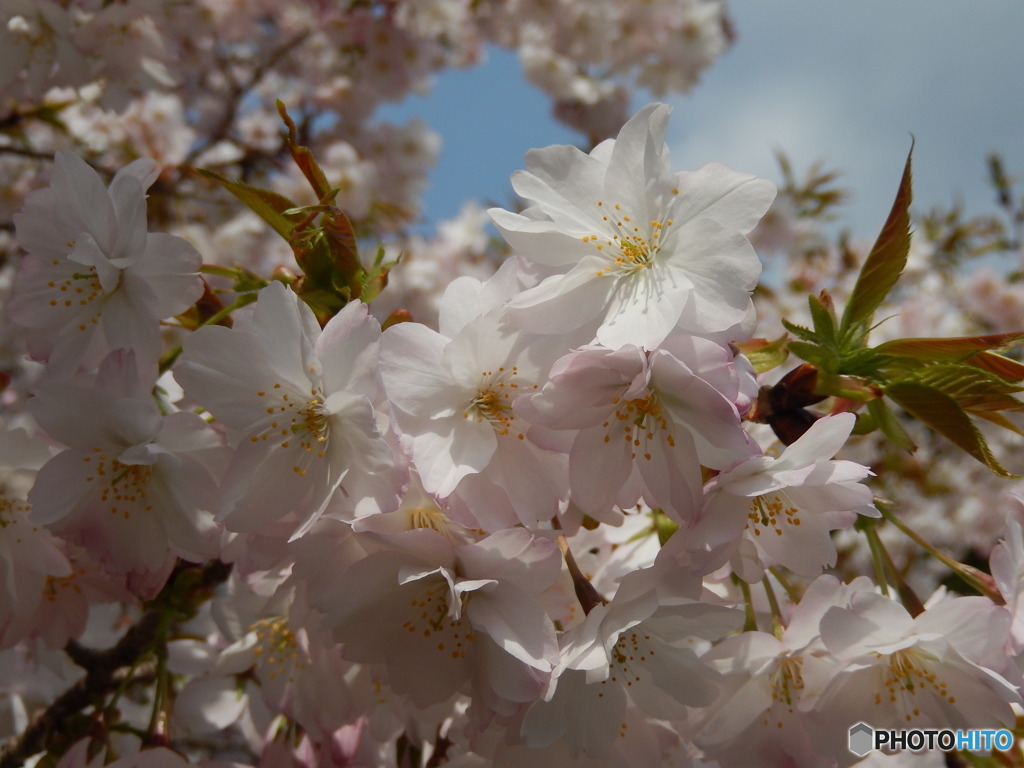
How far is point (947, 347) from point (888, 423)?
112 mm

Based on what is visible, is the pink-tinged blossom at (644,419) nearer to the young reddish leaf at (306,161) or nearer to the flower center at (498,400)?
the flower center at (498,400)

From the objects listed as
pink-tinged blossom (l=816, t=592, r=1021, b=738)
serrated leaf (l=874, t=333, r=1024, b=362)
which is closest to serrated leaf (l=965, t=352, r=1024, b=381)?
serrated leaf (l=874, t=333, r=1024, b=362)

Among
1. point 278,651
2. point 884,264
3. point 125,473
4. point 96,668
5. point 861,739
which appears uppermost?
point 884,264

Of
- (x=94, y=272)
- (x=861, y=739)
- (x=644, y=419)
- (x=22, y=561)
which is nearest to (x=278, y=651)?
(x=22, y=561)

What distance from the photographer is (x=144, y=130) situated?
388 cm

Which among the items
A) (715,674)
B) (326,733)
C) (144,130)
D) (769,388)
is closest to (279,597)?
(326,733)

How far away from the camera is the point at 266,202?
3.23 feet

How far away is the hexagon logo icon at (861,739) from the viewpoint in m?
0.96

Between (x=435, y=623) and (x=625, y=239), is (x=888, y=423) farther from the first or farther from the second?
(x=435, y=623)

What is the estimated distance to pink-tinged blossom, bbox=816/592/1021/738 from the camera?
2.91 feet

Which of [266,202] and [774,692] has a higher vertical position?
[266,202]

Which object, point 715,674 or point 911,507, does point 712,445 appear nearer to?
point 715,674

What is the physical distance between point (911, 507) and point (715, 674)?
18.6ft

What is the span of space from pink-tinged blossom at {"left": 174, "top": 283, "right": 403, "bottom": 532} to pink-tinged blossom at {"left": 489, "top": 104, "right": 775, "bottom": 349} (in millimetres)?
192
